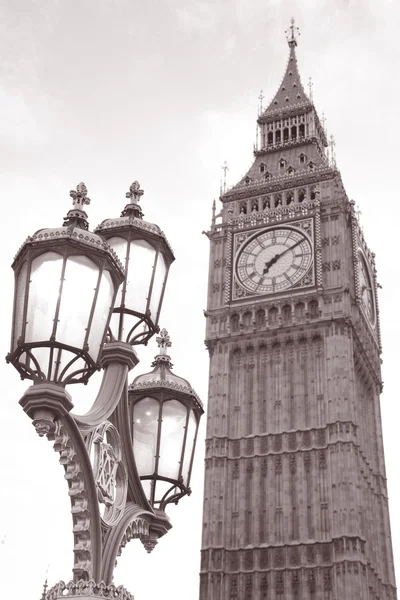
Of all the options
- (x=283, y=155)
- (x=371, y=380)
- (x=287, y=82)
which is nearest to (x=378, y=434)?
(x=371, y=380)

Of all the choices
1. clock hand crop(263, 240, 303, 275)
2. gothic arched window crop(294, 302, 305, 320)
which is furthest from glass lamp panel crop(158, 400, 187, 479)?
clock hand crop(263, 240, 303, 275)

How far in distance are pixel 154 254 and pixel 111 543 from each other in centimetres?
229

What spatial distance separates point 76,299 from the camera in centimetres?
509

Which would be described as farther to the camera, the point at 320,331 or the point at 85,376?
the point at 320,331

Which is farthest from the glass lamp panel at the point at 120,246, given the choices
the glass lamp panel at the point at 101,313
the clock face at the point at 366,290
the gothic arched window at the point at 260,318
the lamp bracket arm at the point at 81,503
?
the clock face at the point at 366,290

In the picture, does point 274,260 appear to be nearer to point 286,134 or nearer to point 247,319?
point 247,319

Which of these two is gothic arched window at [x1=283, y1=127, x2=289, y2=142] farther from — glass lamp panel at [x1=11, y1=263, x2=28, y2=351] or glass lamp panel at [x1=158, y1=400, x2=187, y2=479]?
glass lamp panel at [x1=11, y1=263, x2=28, y2=351]

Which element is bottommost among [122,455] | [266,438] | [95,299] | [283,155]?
[122,455]

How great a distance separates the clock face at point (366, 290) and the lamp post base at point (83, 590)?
38364mm

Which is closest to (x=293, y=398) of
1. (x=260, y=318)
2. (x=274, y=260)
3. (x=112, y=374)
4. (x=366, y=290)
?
(x=260, y=318)

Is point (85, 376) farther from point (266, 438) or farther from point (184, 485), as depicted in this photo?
point (266, 438)

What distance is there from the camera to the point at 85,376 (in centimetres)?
→ 507

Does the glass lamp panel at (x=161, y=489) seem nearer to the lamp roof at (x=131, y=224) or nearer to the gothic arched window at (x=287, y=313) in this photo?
the lamp roof at (x=131, y=224)

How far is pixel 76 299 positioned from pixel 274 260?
37728mm
